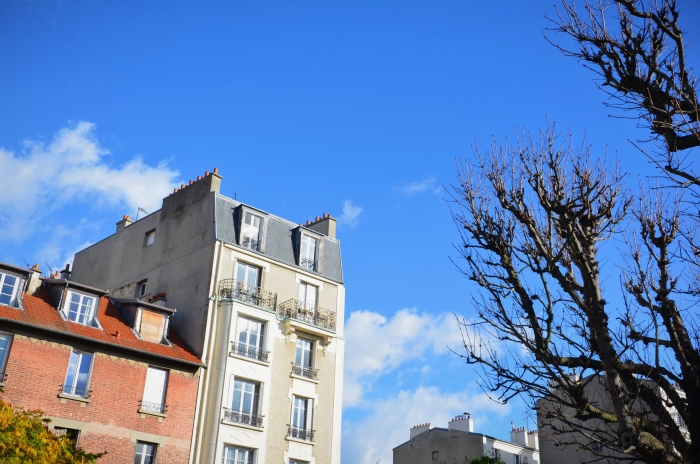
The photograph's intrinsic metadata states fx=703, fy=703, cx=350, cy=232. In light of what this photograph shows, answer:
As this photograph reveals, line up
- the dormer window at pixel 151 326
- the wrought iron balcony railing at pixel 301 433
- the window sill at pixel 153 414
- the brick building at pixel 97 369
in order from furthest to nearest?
the wrought iron balcony railing at pixel 301 433
the dormer window at pixel 151 326
the window sill at pixel 153 414
the brick building at pixel 97 369

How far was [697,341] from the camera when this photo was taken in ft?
42.3

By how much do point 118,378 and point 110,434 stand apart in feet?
6.29

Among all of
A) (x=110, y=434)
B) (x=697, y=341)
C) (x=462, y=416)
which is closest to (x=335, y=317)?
(x=110, y=434)

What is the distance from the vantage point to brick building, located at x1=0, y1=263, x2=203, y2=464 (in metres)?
23.0

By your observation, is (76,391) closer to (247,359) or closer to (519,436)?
(247,359)

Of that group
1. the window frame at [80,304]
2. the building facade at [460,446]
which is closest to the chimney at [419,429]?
the building facade at [460,446]

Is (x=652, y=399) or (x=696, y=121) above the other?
(x=696, y=121)

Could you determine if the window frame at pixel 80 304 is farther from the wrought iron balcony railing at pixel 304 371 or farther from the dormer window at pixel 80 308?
the wrought iron balcony railing at pixel 304 371

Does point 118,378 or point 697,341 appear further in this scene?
point 118,378

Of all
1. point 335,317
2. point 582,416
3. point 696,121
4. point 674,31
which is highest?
point 335,317

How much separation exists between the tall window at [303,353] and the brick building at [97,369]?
15.9 ft

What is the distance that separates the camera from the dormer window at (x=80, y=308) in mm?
25464

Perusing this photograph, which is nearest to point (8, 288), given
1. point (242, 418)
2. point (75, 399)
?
point (75, 399)

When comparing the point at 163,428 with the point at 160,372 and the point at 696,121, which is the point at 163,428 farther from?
the point at 696,121
